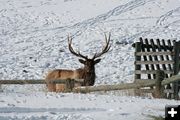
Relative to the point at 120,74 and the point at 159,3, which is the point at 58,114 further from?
the point at 159,3

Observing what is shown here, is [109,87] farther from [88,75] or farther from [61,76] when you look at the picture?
[61,76]

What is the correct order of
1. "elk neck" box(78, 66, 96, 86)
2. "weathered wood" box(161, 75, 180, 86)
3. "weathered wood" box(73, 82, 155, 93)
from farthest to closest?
"elk neck" box(78, 66, 96, 86)
"weathered wood" box(73, 82, 155, 93)
"weathered wood" box(161, 75, 180, 86)

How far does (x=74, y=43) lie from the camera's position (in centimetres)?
2884

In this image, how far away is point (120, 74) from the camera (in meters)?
21.9

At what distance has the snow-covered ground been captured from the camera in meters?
9.01

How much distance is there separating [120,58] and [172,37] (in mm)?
5159

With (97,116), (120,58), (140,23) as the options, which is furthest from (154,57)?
(140,23)

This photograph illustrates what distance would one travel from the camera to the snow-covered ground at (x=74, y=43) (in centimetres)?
901

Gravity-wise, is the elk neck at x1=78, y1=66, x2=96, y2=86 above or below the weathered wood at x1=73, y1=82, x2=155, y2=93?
above

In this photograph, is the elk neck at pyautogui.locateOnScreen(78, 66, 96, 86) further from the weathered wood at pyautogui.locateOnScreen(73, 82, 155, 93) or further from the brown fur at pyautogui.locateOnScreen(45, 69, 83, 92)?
the weathered wood at pyautogui.locateOnScreen(73, 82, 155, 93)

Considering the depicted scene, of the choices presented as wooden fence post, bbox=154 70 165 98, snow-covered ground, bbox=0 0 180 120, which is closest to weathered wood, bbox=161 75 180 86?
wooden fence post, bbox=154 70 165 98

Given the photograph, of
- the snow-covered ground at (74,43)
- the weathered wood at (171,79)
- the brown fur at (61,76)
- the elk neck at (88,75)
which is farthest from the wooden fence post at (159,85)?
the brown fur at (61,76)

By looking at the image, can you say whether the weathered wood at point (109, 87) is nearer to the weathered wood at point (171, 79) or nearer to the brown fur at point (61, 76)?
the weathered wood at point (171, 79)

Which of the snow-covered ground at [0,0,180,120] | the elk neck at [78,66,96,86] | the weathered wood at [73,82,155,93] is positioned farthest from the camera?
the elk neck at [78,66,96,86]
